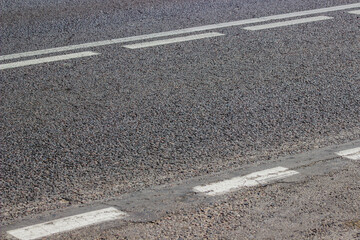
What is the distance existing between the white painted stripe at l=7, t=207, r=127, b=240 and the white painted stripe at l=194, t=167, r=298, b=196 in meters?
0.54

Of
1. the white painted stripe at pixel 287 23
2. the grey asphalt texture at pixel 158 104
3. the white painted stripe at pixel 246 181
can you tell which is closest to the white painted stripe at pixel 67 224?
the grey asphalt texture at pixel 158 104

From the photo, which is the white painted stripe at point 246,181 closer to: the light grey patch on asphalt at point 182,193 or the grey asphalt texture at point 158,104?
the light grey patch on asphalt at point 182,193

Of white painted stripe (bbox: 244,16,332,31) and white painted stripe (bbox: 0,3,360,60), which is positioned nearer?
white painted stripe (bbox: 0,3,360,60)

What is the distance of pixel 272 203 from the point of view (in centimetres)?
349

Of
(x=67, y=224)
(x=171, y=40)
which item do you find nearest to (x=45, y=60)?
(x=171, y=40)

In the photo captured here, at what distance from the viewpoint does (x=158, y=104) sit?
4965 mm

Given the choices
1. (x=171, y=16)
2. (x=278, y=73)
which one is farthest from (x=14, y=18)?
(x=278, y=73)

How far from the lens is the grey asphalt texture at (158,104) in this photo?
12.8 feet

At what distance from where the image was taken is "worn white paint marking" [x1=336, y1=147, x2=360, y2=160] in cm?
410

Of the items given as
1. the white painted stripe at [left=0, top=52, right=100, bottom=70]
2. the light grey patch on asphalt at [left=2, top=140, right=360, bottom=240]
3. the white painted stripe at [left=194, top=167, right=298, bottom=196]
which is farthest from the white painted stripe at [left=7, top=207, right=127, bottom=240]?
the white painted stripe at [left=0, top=52, right=100, bottom=70]

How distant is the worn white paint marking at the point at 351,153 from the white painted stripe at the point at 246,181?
451 mm

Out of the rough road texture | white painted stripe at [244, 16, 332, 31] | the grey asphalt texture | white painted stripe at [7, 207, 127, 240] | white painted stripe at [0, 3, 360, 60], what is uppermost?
white painted stripe at [0, 3, 360, 60]

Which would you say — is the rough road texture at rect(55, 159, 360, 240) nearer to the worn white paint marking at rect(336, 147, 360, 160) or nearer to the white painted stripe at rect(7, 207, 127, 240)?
the white painted stripe at rect(7, 207, 127, 240)

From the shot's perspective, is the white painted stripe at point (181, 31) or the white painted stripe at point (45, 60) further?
the white painted stripe at point (181, 31)
